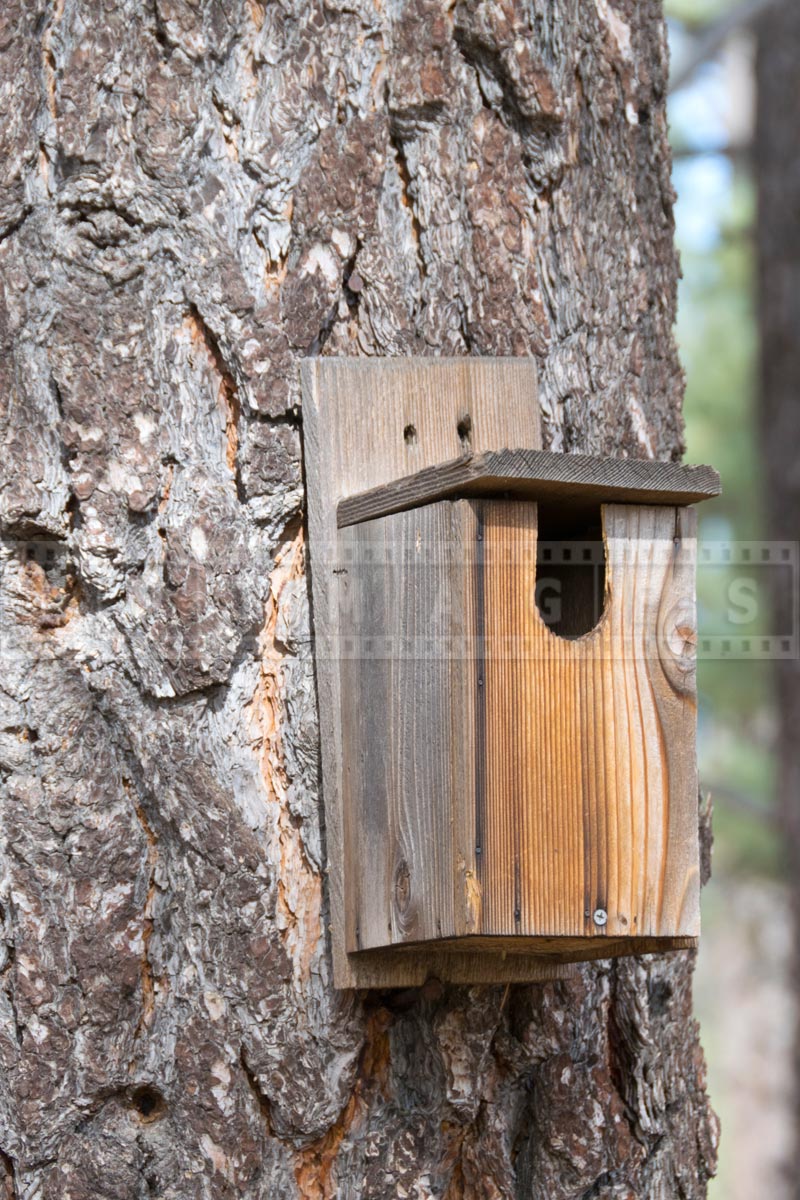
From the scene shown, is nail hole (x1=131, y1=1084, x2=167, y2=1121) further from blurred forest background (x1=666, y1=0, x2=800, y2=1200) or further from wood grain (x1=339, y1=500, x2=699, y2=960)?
blurred forest background (x1=666, y1=0, x2=800, y2=1200)

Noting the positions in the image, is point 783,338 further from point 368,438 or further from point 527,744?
point 527,744

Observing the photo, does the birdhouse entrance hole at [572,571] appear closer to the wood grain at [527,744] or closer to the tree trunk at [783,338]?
the wood grain at [527,744]

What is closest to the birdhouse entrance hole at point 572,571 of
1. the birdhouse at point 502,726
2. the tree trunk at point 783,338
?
the birdhouse at point 502,726

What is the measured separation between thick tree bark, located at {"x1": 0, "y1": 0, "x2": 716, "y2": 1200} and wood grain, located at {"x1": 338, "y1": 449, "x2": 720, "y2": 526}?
0.73 feet

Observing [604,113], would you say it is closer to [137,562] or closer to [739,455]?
[137,562]

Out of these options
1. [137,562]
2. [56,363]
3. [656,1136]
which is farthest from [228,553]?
[656,1136]

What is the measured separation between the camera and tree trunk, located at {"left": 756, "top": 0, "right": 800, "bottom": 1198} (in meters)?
5.08

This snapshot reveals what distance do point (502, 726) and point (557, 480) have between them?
260mm

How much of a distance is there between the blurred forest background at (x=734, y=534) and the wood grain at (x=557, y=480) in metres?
4.31

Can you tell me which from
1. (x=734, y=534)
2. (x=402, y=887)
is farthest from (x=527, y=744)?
(x=734, y=534)

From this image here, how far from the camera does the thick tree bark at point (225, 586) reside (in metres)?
1.58

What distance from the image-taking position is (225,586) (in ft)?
5.26

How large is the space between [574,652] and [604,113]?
811mm

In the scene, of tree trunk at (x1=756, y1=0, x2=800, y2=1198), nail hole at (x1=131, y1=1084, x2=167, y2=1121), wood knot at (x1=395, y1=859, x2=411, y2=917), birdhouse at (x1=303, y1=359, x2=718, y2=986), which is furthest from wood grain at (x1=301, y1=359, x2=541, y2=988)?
tree trunk at (x1=756, y1=0, x2=800, y2=1198)
